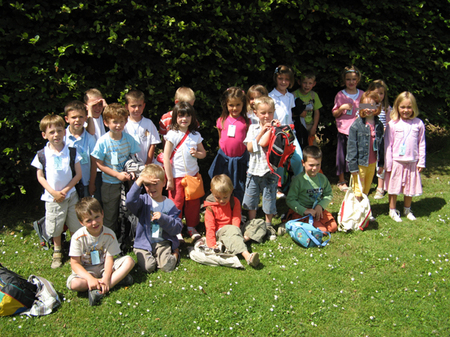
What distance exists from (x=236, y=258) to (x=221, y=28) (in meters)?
3.37

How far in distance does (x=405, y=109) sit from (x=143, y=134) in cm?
378

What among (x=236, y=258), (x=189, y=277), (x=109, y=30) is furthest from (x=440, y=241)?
(x=109, y=30)

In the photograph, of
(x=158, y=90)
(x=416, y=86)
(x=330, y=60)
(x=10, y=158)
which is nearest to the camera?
(x=10, y=158)

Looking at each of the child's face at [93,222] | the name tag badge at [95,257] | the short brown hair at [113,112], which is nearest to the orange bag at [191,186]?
the short brown hair at [113,112]

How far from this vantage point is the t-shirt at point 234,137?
5531 millimetres

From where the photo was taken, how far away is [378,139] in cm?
593

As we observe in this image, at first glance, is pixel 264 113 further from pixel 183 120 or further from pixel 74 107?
pixel 74 107

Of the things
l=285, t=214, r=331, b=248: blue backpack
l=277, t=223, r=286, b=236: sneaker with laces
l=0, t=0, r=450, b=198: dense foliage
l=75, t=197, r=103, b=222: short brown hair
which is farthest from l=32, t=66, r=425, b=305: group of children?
l=0, t=0, r=450, b=198: dense foliage

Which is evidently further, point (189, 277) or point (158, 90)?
point (158, 90)

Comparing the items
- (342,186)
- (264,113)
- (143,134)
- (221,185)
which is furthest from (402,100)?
(143,134)

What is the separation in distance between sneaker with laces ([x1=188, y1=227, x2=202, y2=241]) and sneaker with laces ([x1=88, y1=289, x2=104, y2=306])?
1.56 metres

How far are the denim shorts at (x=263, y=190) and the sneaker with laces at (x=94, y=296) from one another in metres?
2.25

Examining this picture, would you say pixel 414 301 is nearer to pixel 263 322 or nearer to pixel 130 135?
pixel 263 322

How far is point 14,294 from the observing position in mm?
3781
